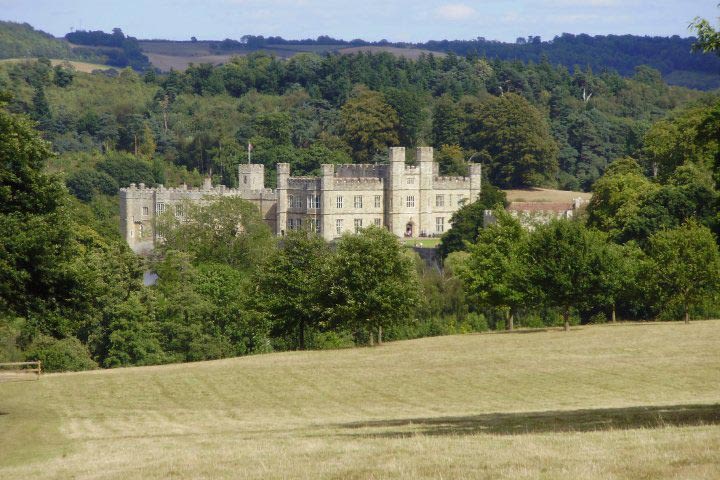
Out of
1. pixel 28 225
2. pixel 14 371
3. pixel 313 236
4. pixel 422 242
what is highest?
pixel 28 225

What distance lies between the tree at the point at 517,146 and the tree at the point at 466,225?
70.6 feet

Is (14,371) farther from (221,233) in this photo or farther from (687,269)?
(221,233)

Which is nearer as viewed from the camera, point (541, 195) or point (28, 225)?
point (28, 225)

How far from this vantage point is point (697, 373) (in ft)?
118

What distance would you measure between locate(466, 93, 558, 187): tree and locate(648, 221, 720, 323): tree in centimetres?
5208

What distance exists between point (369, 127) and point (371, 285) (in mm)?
66243

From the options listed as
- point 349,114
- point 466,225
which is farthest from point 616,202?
point 349,114

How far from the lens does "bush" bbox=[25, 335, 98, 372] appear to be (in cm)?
4916

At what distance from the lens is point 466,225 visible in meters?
78.2

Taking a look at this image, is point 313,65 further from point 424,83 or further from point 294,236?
point 294,236

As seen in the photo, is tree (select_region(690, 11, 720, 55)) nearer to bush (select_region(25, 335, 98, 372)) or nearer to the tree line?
bush (select_region(25, 335, 98, 372))

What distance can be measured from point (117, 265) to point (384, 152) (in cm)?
6034

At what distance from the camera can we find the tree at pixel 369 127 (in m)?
115

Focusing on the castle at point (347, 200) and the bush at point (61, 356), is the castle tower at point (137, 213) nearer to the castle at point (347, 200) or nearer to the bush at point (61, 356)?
the castle at point (347, 200)
